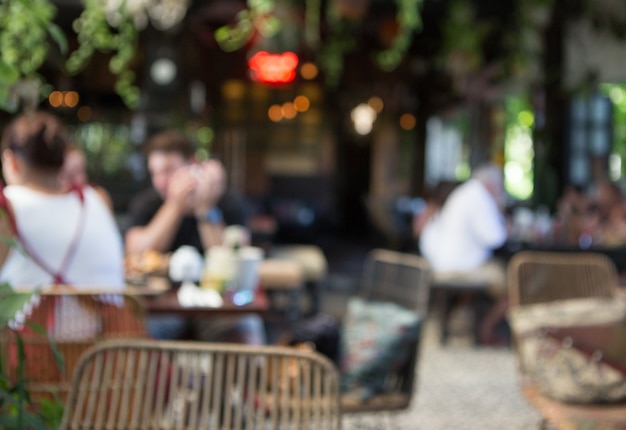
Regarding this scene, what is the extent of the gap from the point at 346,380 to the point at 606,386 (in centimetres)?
91

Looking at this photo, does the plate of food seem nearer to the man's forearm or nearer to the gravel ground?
the man's forearm

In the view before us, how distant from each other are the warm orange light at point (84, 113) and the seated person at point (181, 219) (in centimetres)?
1207

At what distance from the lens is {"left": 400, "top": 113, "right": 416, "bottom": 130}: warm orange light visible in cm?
1898

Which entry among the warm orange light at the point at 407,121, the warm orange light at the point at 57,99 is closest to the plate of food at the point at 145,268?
the warm orange light at the point at 57,99

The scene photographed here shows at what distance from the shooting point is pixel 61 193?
4082 mm

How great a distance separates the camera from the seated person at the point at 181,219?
5.40 metres

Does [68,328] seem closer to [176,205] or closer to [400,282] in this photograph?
[400,282]

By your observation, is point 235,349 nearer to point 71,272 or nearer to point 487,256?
point 71,272

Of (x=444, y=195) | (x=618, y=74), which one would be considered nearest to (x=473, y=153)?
(x=618, y=74)

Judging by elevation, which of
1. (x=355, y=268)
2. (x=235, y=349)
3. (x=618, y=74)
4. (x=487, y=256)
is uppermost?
(x=618, y=74)

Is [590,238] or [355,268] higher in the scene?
[590,238]

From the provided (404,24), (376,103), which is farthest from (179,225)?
(376,103)

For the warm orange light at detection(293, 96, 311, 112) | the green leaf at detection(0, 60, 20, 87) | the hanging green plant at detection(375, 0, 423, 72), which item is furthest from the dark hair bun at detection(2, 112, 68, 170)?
the warm orange light at detection(293, 96, 311, 112)

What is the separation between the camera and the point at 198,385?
8.48ft
